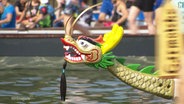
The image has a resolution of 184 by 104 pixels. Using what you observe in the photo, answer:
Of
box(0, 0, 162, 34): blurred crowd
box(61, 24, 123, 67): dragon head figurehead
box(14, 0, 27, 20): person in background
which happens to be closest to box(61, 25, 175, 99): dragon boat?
box(61, 24, 123, 67): dragon head figurehead

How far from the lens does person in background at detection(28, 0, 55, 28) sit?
15922 millimetres

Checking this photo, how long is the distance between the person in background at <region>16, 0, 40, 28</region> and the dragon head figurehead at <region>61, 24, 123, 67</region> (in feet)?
26.5

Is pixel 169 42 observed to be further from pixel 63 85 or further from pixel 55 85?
pixel 55 85

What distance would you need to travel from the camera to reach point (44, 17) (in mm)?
16031

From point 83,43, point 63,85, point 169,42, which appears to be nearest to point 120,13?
point 63,85

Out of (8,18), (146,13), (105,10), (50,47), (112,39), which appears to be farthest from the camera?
(105,10)

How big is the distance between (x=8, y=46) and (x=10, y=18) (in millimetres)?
1636

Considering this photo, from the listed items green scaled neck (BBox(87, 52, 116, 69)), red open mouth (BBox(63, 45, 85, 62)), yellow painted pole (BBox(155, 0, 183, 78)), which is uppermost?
yellow painted pole (BBox(155, 0, 183, 78))

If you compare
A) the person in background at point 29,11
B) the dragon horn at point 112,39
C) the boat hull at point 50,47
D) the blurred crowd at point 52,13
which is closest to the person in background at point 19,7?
the blurred crowd at point 52,13

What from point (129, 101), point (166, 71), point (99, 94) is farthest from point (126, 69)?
point (166, 71)

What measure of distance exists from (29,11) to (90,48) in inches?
363

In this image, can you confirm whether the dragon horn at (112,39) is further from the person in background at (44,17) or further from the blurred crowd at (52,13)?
the person in background at (44,17)

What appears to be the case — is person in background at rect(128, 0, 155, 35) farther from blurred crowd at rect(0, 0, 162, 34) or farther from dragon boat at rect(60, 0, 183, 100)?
dragon boat at rect(60, 0, 183, 100)

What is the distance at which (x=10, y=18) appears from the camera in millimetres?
15031
